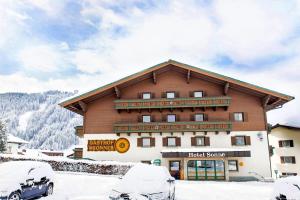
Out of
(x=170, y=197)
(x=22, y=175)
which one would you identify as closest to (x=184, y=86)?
(x=170, y=197)

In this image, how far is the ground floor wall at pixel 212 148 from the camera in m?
28.7

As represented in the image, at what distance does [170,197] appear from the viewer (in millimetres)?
12664

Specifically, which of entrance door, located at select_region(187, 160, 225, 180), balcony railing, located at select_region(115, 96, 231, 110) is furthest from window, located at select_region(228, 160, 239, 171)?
balcony railing, located at select_region(115, 96, 231, 110)

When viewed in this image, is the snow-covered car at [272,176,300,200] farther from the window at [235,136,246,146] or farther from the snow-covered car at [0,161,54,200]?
the window at [235,136,246,146]

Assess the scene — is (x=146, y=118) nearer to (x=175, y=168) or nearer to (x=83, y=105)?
(x=175, y=168)

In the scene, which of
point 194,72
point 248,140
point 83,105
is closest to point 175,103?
point 194,72

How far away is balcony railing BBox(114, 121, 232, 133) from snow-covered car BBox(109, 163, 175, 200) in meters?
16.5

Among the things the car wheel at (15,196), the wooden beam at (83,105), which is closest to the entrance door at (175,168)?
the wooden beam at (83,105)

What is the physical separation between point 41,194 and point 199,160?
18793mm

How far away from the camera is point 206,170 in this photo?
2869 centimetres

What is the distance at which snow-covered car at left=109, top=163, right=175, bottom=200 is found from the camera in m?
10.7

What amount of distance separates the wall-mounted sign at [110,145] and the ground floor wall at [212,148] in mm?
326

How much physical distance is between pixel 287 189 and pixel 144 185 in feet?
18.1

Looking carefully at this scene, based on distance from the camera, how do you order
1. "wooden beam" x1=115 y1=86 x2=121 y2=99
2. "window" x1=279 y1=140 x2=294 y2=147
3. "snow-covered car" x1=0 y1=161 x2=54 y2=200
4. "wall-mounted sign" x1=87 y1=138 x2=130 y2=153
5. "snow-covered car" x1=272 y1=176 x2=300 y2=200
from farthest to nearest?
"window" x1=279 y1=140 x2=294 y2=147 < "wooden beam" x1=115 y1=86 x2=121 y2=99 < "wall-mounted sign" x1=87 y1=138 x2=130 y2=153 < "snow-covered car" x1=0 y1=161 x2=54 y2=200 < "snow-covered car" x1=272 y1=176 x2=300 y2=200
